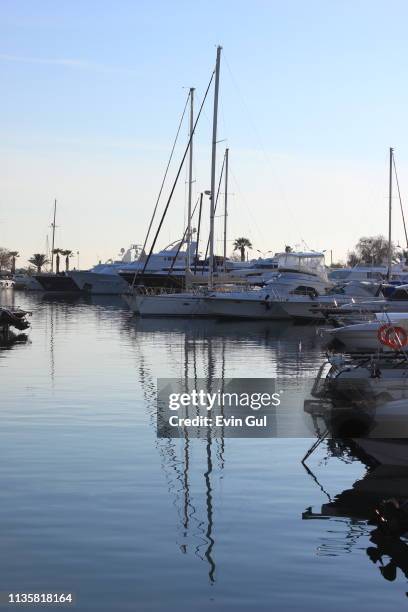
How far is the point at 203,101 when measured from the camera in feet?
245

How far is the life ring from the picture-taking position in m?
28.9

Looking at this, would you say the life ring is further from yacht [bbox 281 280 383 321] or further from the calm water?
yacht [bbox 281 280 383 321]

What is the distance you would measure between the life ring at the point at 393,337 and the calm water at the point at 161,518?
5763 millimetres

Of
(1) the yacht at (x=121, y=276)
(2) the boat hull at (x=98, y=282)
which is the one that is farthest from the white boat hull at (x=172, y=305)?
(2) the boat hull at (x=98, y=282)

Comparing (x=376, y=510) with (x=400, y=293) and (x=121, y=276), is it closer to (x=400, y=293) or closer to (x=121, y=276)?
(x=400, y=293)

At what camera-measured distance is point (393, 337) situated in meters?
29.9

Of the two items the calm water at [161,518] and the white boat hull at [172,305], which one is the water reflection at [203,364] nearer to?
the calm water at [161,518]

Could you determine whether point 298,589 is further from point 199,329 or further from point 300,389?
point 199,329

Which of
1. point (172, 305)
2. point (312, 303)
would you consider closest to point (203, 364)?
point (312, 303)

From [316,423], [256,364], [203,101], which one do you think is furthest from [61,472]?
[203,101]

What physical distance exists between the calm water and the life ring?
5.76m

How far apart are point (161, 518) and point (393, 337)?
563 inches

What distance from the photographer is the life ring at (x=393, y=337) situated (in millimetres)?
28938

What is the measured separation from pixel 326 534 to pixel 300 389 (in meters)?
17.6
